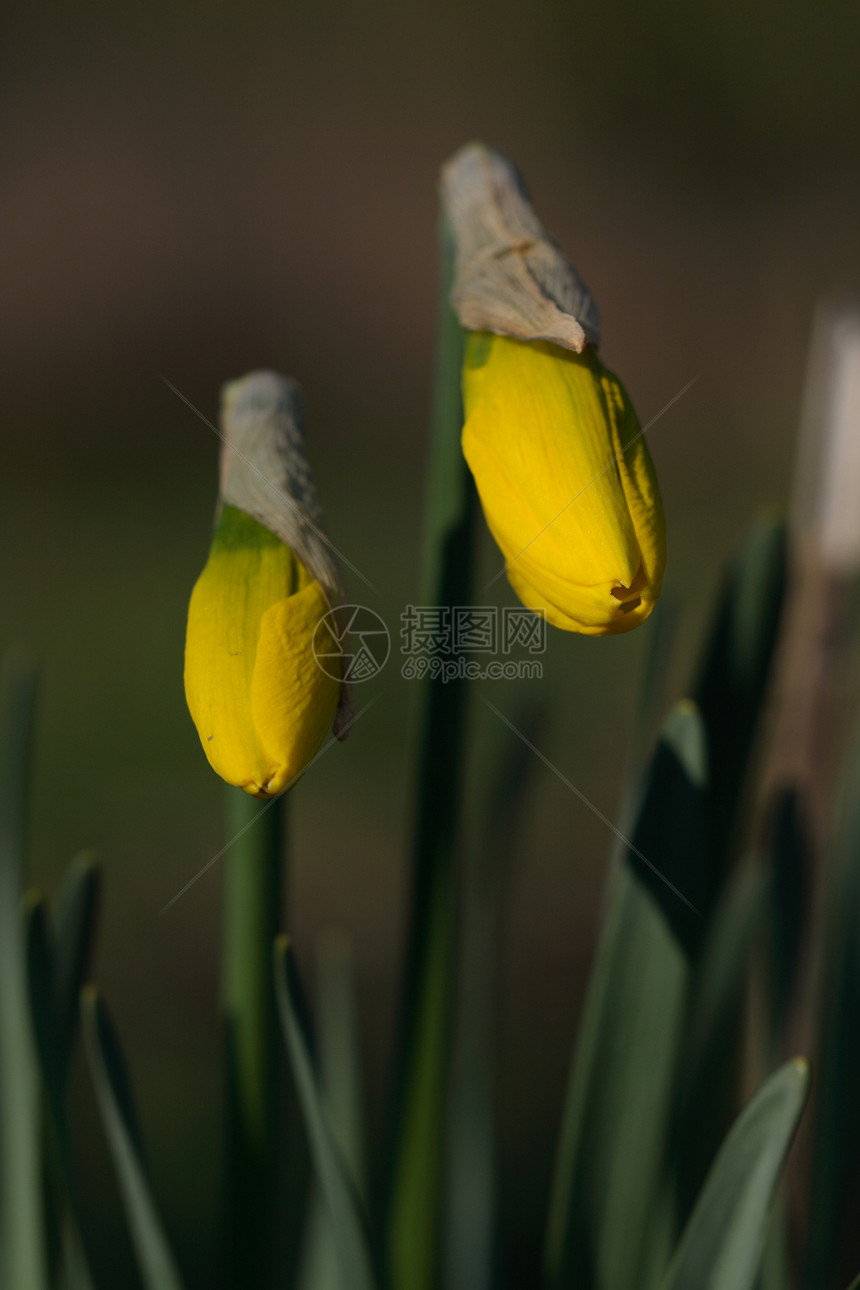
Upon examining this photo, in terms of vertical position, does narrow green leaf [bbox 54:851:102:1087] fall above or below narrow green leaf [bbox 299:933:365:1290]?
above

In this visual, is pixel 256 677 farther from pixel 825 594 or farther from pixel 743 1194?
pixel 825 594

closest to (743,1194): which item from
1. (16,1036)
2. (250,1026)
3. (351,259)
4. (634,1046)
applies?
(634,1046)

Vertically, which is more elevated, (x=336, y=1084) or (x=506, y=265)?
(x=506, y=265)

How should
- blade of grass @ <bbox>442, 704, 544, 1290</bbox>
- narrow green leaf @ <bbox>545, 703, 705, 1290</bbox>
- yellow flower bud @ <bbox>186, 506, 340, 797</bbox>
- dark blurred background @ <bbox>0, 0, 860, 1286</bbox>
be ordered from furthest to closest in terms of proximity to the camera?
dark blurred background @ <bbox>0, 0, 860, 1286</bbox> < blade of grass @ <bbox>442, 704, 544, 1290</bbox> < narrow green leaf @ <bbox>545, 703, 705, 1290</bbox> < yellow flower bud @ <bbox>186, 506, 340, 797</bbox>

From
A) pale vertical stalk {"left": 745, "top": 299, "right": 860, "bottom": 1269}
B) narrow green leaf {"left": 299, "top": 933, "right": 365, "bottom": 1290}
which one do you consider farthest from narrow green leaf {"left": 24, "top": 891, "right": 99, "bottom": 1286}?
pale vertical stalk {"left": 745, "top": 299, "right": 860, "bottom": 1269}

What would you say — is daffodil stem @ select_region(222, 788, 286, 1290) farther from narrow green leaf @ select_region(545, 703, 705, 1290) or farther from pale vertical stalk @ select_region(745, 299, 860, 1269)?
pale vertical stalk @ select_region(745, 299, 860, 1269)

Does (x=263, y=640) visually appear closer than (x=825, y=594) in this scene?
Yes

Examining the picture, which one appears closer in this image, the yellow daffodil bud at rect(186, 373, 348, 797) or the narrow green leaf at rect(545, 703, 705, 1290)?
the yellow daffodil bud at rect(186, 373, 348, 797)

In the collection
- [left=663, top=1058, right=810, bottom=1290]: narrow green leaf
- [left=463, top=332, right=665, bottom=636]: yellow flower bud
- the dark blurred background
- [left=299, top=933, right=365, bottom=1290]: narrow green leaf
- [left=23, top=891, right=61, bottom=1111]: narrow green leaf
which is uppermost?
the dark blurred background
